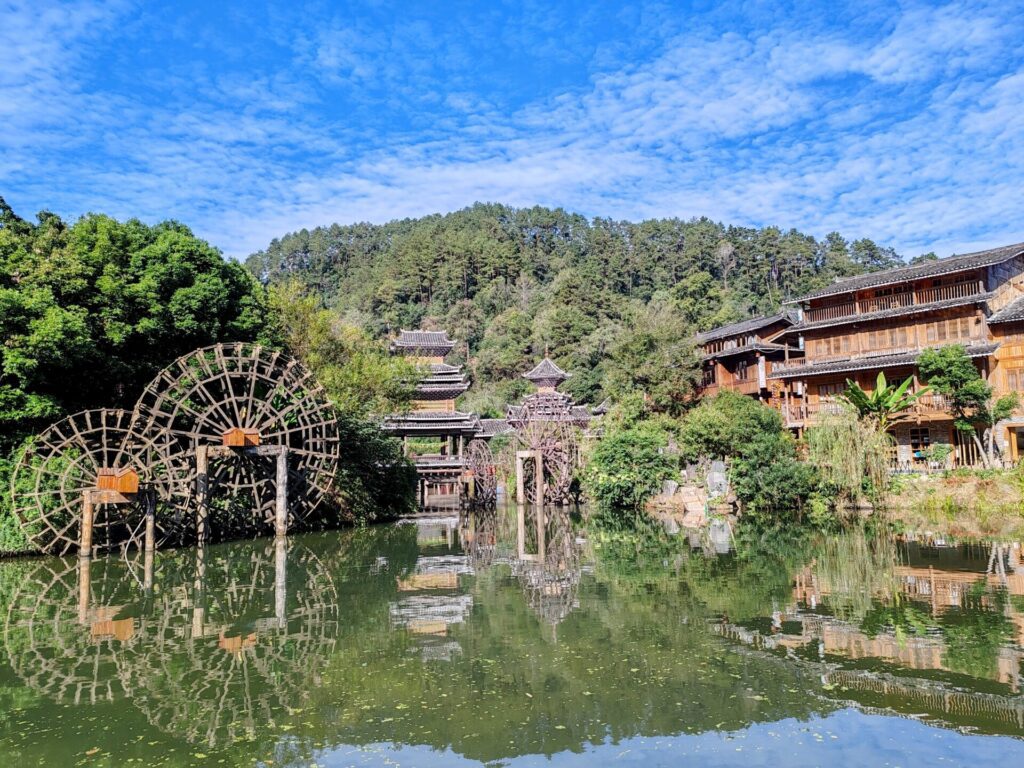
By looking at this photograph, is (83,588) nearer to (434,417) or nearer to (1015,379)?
(434,417)

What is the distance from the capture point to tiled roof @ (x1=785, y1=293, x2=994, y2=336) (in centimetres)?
2689

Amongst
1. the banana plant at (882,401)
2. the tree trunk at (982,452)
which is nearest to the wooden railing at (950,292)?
the banana plant at (882,401)

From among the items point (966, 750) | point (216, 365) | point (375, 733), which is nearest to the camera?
point (966, 750)

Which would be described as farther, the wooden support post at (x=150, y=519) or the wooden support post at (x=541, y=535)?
the wooden support post at (x=541, y=535)

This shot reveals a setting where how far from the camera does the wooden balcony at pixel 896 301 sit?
27.6m

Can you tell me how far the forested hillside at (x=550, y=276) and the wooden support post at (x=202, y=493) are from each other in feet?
86.5

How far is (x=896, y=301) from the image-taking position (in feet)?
98.2

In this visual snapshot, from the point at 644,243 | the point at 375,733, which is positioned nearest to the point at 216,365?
the point at 375,733

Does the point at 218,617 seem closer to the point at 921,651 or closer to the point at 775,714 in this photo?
the point at 775,714

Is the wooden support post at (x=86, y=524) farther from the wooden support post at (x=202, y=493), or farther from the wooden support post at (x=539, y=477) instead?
the wooden support post at (x=539, y=477)

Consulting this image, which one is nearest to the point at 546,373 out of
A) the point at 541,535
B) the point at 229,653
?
the point at 541,535

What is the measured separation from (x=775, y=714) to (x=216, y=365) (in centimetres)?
1813

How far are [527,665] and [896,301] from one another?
27.6m

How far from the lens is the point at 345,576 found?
14336 mm
